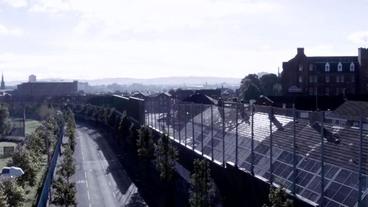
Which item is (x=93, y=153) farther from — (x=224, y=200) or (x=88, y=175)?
(x=224, y=200)

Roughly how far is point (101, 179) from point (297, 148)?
93.5 ft

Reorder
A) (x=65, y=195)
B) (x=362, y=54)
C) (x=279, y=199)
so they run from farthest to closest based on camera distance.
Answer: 1. (x=362, y=54)
2. (x=65, y=195)
3. (x=279, y=199)

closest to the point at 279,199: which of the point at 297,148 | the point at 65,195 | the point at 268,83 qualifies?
the point at 297,148

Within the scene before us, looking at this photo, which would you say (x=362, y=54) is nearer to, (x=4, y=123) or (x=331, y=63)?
(x=331, y=63)

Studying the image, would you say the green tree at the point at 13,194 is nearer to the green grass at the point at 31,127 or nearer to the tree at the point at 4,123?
the green grass at the point at 31,127

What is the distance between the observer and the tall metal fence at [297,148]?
18.5m

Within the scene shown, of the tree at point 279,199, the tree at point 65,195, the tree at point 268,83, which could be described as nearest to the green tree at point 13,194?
the tree at point 65,195

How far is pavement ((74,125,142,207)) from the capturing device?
38.5 metres

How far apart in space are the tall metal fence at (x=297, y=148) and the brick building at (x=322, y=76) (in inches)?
2381

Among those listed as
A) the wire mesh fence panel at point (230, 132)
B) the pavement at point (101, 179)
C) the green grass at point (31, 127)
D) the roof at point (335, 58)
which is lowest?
the green grass at point (31, 127)

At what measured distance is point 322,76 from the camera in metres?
95.9

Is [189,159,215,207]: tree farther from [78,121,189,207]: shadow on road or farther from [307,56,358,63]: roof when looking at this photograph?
[307,56,358,63]: roof

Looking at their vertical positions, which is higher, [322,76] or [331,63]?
[331,63]

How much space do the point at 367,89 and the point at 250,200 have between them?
75.8 meters
